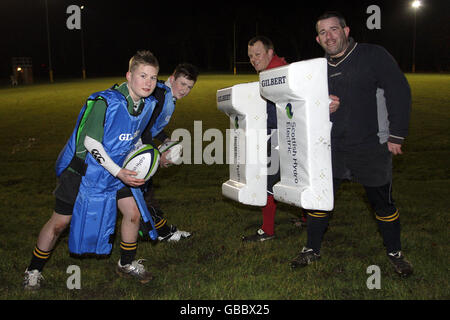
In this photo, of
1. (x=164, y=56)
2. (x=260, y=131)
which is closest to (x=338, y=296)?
(x=260, y=131)

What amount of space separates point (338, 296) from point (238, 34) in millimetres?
51105

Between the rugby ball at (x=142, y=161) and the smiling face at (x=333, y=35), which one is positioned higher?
the smiling face at (x=333, y=35)

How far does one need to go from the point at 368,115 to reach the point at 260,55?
1.37 metres

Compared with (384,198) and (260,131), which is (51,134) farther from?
(384,198)

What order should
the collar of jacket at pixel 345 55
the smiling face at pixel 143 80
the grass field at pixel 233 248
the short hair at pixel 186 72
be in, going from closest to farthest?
the smiling face at pixel 143 80 < the grass field at pixel 233 248 < the collar of jacket at pixel 345 55 < the short hair at pixel 186 72

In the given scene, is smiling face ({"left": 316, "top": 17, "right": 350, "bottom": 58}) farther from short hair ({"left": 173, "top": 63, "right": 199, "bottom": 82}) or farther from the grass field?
the grass field

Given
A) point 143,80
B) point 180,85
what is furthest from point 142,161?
point 180,85

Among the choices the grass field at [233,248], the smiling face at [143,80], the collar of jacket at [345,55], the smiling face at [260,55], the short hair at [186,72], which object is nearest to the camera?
the smiling face at [143,80]

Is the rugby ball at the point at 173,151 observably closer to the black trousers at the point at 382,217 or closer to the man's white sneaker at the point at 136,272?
the man's white sneaker at the point at 136,272

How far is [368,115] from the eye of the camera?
378 centimetres

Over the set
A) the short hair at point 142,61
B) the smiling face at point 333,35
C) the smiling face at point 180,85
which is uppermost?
the smiling face at point 333,35

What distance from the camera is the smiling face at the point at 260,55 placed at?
15.0 ft

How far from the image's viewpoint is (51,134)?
45.2ft

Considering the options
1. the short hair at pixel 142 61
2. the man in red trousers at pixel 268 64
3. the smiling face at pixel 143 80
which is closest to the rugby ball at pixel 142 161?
the smiling face at pixel 143 80
